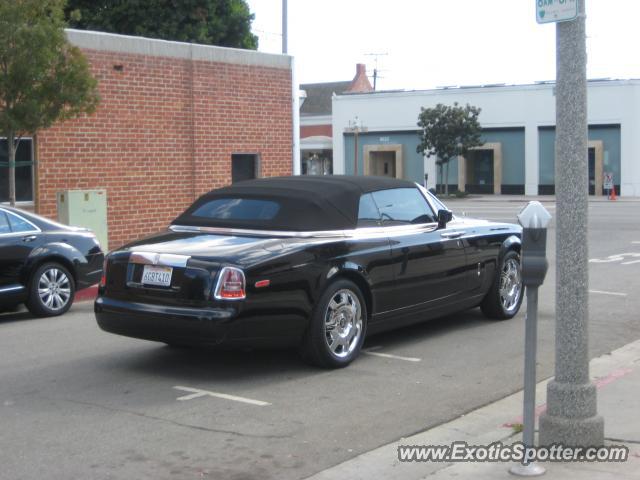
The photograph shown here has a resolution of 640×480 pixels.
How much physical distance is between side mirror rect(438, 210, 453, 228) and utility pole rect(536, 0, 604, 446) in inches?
155

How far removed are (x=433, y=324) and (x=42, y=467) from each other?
5750mm

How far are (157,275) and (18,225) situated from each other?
4.14 meters

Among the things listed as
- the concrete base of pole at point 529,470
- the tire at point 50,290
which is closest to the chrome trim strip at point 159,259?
the concrete base of pole at point 529,470

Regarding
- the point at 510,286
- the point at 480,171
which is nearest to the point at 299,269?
the point at 510,286

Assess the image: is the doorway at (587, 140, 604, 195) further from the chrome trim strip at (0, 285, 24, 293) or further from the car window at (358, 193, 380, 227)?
the car window at (358, 193, 380, 227)

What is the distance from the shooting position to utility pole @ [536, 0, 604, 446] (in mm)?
5656

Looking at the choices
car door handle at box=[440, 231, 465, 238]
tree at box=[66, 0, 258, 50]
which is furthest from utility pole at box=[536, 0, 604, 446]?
tree at box=[66, 0, 258, 50]

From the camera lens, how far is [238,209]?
8.77 metres

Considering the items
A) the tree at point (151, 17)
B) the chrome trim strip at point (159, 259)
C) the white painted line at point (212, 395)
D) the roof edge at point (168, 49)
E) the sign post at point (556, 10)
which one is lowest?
the white painted line at point (212, 395)

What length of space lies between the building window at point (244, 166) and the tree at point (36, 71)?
5.96 meters

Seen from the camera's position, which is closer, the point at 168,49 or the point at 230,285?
the point at 230,285

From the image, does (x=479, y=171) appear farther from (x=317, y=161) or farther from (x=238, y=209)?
(x=238, y=209)

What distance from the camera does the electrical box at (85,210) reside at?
15828 mm

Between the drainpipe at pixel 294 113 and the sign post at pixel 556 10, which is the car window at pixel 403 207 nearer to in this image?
the sign post at pixel 556 10
